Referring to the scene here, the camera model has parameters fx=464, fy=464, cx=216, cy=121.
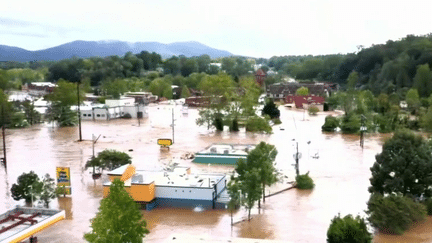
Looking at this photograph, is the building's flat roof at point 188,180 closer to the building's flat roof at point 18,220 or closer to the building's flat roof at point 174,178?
the building's flat roof at point 174,178

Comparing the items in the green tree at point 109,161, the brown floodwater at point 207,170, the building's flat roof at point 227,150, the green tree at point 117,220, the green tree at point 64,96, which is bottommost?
the brown floodwater at point 207,170

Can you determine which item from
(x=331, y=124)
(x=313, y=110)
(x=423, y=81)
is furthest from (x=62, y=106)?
(x=423, y=81)

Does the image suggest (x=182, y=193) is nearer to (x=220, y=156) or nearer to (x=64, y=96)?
(x=220, y=156)

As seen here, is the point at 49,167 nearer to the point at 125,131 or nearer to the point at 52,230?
the point at 52,230

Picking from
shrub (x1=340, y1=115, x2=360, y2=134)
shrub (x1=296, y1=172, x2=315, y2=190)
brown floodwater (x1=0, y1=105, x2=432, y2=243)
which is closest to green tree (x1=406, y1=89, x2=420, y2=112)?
brown floodwater (x1=0, y1=105, x2=432, y2=243)

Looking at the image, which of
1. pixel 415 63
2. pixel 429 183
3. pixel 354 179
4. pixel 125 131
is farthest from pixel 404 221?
pixel 415 63

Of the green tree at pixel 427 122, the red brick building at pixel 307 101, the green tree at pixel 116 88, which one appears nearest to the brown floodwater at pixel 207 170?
the green tree at pixel 427 122

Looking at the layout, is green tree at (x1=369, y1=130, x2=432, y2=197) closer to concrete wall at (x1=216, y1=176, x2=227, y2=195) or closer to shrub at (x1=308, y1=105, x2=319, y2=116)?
concrete wall at (x1=216, y1=176, x2=227, y2=195)
